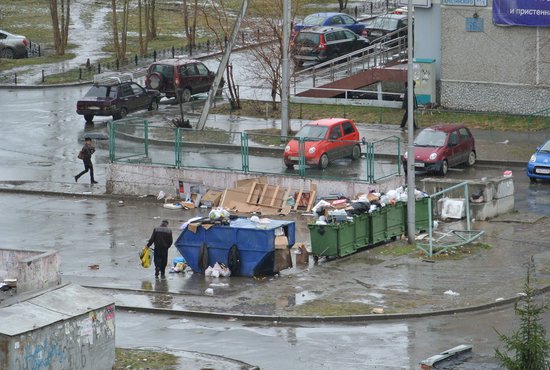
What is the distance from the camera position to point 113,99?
45.6 metres

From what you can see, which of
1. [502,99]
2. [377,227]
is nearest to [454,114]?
[502,99]

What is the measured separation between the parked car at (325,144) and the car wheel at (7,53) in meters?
28.5

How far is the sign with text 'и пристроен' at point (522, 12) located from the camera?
144 feet

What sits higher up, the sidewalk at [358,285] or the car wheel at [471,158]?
the car wheel at [471,158]

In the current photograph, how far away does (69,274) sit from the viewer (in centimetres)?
2594

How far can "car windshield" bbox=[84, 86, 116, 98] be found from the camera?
45.6 meters

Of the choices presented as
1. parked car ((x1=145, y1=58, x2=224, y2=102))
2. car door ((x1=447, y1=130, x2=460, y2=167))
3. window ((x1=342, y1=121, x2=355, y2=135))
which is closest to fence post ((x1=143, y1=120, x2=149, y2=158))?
→ window ((x1=342, y1=121, x2=355, y2=135))

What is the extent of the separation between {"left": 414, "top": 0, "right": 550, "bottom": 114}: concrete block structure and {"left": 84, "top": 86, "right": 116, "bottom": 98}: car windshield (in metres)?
11.1

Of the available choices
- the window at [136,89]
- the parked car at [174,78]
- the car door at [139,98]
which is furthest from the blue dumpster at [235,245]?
the parked car at [174,78]

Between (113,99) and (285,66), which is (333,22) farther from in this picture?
(285,66)

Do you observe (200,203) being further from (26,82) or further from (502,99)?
(26,82)

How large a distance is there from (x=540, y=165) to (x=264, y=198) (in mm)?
7714

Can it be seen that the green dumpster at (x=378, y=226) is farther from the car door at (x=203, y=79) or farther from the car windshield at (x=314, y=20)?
the car windshield at (x=314, y=20)

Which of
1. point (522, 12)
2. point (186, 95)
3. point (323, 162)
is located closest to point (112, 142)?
point (323, 162)
